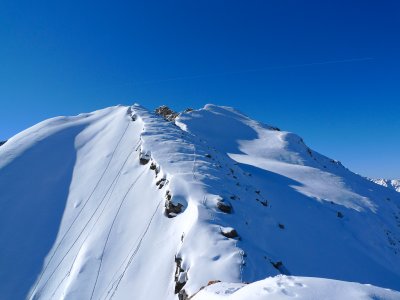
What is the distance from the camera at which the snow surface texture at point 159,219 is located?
11.4 m

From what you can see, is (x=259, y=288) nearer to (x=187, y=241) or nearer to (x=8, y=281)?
(x=187, y=241)

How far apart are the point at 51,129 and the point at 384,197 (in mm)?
36402

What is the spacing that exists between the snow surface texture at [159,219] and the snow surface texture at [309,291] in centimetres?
302

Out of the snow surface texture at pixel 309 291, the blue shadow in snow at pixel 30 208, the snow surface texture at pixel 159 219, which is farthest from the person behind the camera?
the blue shadow in snow at pixel 30 208

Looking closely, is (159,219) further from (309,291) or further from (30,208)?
(30,208)

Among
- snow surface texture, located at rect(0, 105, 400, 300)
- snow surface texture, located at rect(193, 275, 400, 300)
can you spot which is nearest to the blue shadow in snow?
snow surface texture, located at rect(0, 105, 400, 300)

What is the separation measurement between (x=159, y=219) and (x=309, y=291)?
9.74 metres

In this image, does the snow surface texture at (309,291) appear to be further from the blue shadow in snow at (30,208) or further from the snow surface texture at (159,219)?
the blue shadow in snow at (30,208)

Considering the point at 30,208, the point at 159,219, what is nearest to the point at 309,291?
the point at 159,219

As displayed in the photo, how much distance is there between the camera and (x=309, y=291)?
537 centimetres

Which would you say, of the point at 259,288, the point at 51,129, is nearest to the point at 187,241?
the point at 259,288

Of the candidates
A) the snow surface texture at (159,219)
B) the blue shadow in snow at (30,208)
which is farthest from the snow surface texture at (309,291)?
the blue shadow in snow at (30,208)

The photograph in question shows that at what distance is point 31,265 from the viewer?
17.6 m

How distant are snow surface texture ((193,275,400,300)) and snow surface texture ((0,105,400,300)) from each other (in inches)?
119
